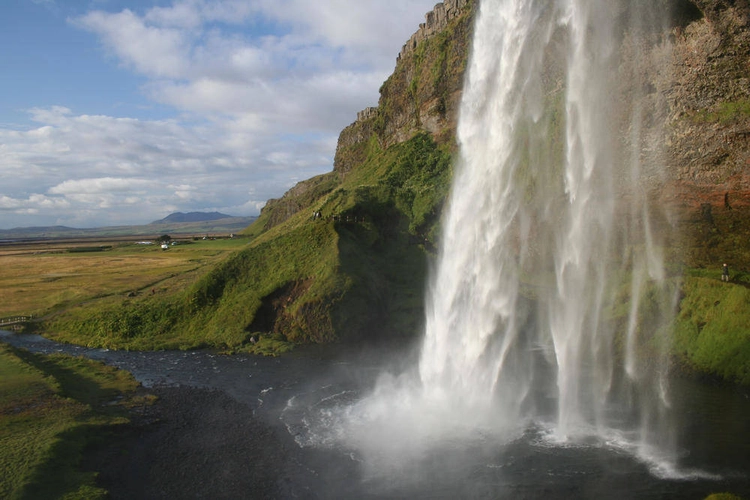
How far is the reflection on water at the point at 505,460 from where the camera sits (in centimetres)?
2119

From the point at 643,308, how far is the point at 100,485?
119 ft

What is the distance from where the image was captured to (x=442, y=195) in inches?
2739

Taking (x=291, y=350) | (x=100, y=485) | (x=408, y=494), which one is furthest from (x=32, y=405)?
(x=408, y=494)

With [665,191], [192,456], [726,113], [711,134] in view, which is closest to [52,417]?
[192,456]

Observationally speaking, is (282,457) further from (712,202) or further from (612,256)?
(712,202)

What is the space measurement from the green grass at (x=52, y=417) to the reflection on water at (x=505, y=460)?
27.1ft

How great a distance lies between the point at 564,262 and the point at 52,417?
33.5 metres

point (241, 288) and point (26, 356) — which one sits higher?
point (241, 288)

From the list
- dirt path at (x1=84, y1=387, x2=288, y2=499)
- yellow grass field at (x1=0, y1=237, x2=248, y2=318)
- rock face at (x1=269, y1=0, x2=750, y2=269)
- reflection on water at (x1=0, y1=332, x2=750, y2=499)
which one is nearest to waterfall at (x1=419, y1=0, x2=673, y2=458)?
rock face at (x1=269, y1=0, x2=750, y2=269)

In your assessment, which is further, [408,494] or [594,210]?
[594,210]

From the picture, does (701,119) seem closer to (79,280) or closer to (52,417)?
(52,417)

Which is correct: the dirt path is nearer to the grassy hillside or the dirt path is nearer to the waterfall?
the waterfall

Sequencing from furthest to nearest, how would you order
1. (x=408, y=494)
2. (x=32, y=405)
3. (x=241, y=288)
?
(x=241, y=288) → (x=32, y=405) → (x=408, y=494)

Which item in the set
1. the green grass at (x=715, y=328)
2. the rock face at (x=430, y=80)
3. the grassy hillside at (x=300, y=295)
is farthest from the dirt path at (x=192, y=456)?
the rock face at (x=430, y=80)
